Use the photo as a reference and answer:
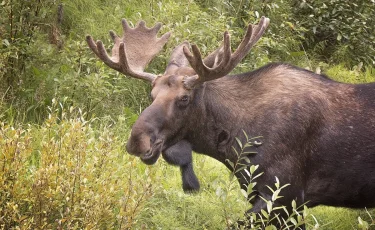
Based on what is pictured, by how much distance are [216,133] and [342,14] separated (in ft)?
17.6

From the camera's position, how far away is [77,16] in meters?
9.81

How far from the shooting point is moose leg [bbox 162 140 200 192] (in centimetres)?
611

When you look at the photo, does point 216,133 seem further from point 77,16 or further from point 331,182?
point 77,16

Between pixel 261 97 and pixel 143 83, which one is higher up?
pixel 261 97

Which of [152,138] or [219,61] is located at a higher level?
[219,61]

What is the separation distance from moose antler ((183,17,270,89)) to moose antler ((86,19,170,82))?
495 millimetres

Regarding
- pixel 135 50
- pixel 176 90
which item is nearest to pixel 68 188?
pixel 176 90

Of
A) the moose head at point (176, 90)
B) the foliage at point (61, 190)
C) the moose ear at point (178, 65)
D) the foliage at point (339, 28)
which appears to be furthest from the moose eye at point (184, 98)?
the foliage at point (339, 28)

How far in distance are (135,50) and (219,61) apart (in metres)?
1.08

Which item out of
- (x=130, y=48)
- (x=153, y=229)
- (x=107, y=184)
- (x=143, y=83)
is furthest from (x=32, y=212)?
(x=143, y=83)

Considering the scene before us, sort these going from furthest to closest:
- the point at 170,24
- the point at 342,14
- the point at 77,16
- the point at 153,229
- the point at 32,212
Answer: the point at 342,14 < the point at 77,16 < the point at 170,24 < the point at 153,229 < the point at 32,212

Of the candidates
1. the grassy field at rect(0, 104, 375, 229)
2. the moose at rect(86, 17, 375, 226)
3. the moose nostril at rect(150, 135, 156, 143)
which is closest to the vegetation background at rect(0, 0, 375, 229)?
the grassy field at rect(0, 104, 375, 229)

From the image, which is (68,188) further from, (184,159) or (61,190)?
(184,159)

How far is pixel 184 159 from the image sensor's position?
6211 mm
